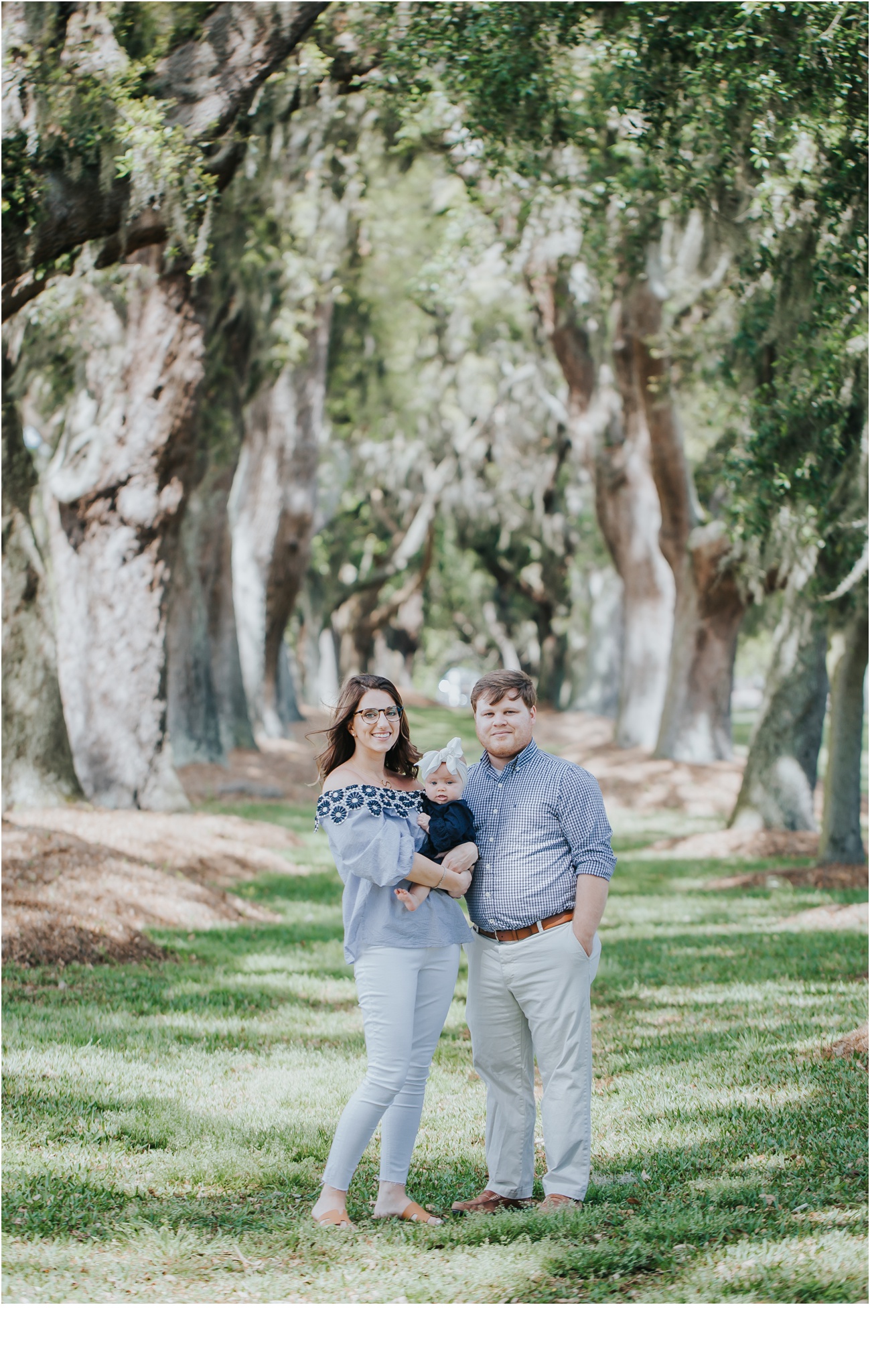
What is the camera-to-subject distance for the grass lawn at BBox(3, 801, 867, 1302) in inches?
165

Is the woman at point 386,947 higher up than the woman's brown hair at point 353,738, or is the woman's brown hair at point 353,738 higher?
the woman's brown hair at point 353,738

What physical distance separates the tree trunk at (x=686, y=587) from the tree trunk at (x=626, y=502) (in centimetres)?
215

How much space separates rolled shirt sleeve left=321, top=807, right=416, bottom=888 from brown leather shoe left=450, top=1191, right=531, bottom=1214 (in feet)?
4.11

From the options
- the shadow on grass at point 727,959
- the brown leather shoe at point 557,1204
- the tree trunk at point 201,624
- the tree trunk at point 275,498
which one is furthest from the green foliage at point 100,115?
the tree trunk at point 275,498

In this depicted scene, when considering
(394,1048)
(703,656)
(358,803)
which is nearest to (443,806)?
(358,803)

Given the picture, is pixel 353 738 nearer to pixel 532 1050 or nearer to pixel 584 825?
pixel 584 825

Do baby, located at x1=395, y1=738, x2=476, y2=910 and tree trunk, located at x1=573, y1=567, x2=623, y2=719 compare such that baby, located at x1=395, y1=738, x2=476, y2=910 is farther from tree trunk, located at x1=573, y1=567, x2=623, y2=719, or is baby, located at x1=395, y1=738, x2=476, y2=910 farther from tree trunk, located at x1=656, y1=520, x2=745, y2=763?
tree trunk, located at x1=573, y1=567, x2=623, y2=719

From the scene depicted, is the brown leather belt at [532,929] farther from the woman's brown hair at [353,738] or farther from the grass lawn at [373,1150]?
the grass lawn at [373,1150]

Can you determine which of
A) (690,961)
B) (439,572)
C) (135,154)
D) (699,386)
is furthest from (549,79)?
(439,572)

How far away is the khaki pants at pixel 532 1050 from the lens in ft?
15.5

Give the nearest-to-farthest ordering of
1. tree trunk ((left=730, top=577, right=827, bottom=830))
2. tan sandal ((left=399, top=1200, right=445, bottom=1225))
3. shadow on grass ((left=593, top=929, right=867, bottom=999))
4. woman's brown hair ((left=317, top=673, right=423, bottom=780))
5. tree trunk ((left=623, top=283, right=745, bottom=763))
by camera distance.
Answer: tan sandal ((left=399, top=1200, right=445, bottom=1225)) → woman's brown hair ((left=317, top=673, right=423, bottom=780)) → shadow on grass ((left=593, top=929, right=867, bottom=999)) → tree trunk ((left=730, top=577, right=827, bottom=830)) → tree trunk ((left=623, top=283, right=745, bottom=763))

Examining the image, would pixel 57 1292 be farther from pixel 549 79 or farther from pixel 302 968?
pixel 549 79

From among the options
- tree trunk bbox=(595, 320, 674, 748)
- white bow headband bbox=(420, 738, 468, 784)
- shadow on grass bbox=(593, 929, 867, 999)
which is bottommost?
shadow on grass bbox=(593, 929, 867, 999)

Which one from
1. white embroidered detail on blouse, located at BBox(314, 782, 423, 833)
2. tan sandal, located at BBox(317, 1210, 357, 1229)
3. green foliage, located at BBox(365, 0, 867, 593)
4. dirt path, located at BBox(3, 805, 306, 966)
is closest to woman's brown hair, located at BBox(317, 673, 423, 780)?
white embroidered detail on blouse, located at BBox(314, 782, 423, 833)
